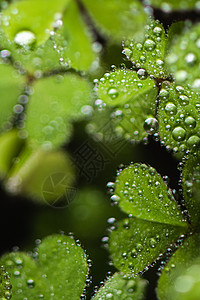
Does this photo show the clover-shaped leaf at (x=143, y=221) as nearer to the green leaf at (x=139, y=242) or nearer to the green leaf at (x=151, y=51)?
the green leaf at (x=139, y=242)

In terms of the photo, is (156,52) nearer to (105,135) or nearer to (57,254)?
(105,135)

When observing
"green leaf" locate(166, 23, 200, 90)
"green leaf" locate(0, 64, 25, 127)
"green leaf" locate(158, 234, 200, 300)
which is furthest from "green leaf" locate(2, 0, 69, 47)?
"green leaf" locate(158, 234, 200, 300)

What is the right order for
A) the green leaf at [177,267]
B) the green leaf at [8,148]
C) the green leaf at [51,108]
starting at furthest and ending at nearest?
1. the green leaf at [8,148]
2. the green leaf at [51,108]
3. the green leaf at [177,267]

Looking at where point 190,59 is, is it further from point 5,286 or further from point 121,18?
point 5,286

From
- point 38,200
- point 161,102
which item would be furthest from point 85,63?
point 38,200

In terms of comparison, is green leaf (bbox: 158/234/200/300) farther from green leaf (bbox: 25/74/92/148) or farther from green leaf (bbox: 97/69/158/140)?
green leaf (bbox: 25/74/92/148)

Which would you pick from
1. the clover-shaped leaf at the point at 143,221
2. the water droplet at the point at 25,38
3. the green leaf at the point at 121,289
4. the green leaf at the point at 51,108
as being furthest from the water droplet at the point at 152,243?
the water droplet at the point at 25,38

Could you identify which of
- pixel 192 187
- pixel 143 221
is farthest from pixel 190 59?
pixel 143 221
